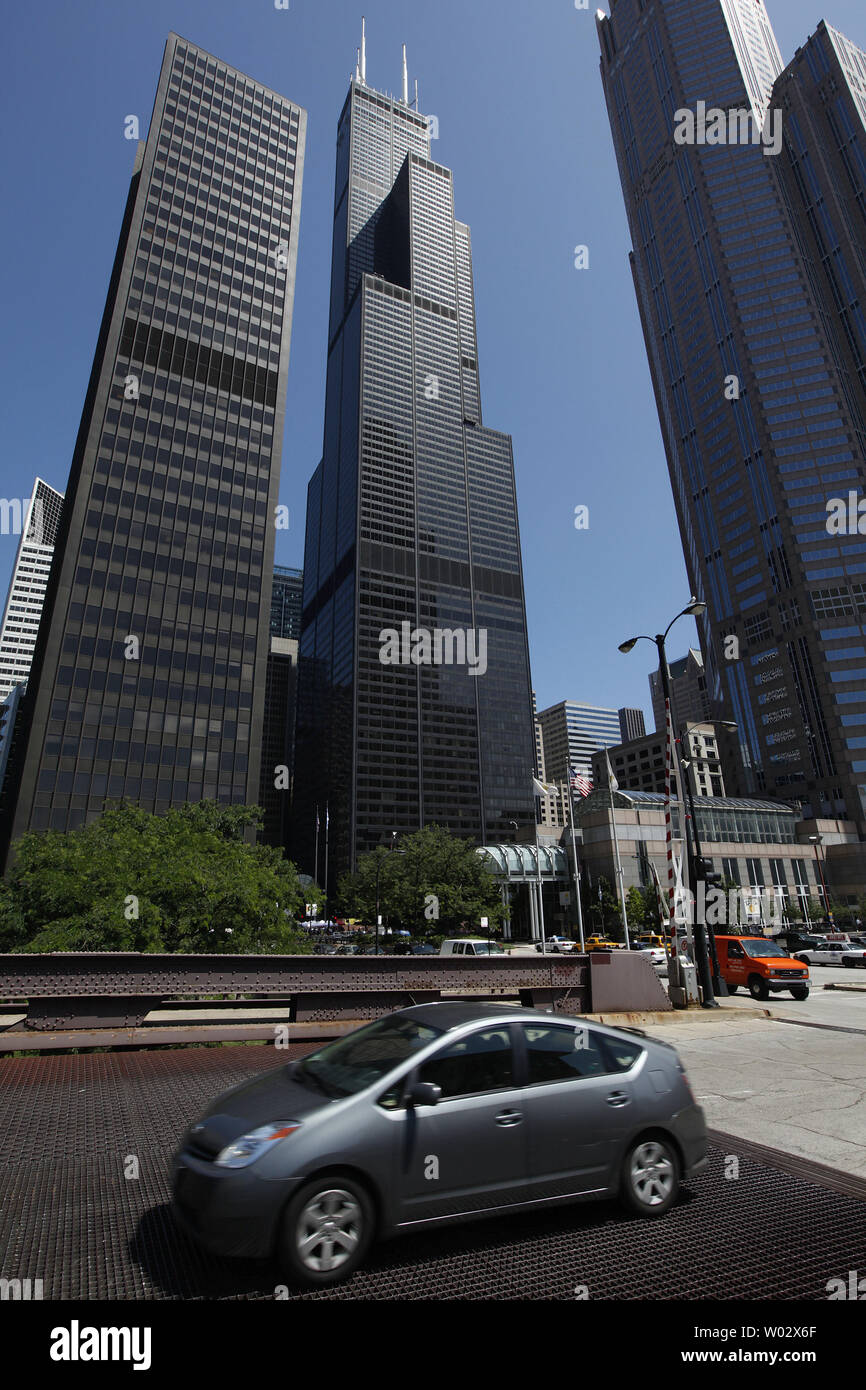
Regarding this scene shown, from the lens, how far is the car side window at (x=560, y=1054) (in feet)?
15.0

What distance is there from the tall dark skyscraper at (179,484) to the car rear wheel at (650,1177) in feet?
225

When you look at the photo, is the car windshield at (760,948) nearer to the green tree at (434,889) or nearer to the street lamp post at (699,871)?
the street lamp post at (699,871)

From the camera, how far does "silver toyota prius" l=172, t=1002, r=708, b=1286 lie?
3590 mm

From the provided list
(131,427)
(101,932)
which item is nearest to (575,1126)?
(101,932)

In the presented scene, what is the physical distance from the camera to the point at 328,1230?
144 inches

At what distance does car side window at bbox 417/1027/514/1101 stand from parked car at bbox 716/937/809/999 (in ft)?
60.2

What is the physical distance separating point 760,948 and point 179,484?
7749cm

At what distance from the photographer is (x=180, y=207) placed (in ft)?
282

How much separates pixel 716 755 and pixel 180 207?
136m

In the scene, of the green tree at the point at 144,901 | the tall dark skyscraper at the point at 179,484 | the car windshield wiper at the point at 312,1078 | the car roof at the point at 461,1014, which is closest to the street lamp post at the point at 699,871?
the green tree at the point at 144,901

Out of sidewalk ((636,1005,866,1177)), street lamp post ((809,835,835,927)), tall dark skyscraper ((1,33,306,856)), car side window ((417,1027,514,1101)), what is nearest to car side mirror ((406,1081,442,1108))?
car side window ((417,1027,514,1101))

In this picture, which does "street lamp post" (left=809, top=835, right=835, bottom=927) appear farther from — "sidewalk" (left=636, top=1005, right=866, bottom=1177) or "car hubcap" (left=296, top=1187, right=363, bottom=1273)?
"car hubcap" (left=296, top=1187, right=363, bottom=1273)

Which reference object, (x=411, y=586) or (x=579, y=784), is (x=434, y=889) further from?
(x=411, y=586)

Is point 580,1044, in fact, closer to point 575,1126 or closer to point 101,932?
point 575,1126
